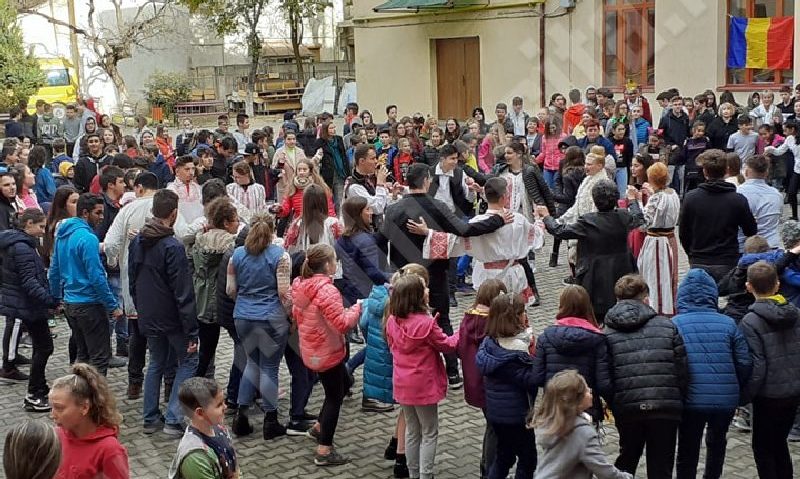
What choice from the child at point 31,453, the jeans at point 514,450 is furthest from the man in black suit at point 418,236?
the child at point 31,453

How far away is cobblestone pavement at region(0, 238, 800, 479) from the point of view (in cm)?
661

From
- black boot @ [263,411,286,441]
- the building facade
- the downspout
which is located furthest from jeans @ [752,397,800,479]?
the downspout

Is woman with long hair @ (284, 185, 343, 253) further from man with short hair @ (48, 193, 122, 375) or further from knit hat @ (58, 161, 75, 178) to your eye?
knit hat @ (58, 161, 75, 178)

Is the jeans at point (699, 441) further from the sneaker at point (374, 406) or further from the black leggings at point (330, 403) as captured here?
the sneaker at point (374, 406)

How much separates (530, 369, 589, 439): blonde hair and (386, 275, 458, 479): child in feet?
4.45

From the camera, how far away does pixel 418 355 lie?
6016mm

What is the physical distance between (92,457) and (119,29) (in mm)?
35091

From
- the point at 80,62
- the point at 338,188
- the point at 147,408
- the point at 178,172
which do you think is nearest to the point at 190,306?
the point at 147,408

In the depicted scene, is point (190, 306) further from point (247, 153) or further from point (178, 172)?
point (247, 153)

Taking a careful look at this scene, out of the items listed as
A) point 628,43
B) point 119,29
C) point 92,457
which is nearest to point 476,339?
point 92,457

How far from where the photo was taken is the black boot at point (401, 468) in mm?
6445

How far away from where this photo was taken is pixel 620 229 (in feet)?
24.7

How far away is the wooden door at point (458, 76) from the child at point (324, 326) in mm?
19388

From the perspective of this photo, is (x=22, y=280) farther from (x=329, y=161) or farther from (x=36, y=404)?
(x=329, y=161)
